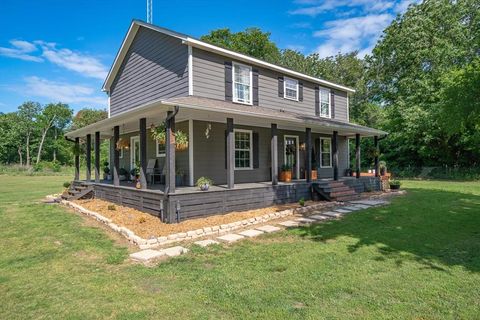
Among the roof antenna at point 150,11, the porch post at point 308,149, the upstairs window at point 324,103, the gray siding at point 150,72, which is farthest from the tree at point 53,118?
the porch post at point 308,149

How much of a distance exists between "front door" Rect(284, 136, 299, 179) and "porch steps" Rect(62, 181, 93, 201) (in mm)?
8678

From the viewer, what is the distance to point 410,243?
5.89 metres

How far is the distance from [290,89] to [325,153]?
4.12 m

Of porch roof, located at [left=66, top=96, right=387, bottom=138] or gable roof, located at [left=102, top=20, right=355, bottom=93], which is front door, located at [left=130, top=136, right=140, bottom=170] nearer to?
porch roof, located at [left=66, top=96, right=387, bottom=138]

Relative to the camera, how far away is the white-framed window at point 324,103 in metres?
15.9

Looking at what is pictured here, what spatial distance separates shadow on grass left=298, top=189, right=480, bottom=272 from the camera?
5043 mm

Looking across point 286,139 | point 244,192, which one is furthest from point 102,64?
point 244,192

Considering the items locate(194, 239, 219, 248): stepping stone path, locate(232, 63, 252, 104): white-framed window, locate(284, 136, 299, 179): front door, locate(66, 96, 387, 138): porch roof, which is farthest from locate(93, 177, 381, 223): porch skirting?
locate(232, 63, 252, 104): white-framed window

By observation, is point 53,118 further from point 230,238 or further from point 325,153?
point 230,238

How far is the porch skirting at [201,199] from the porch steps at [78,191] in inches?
27.6

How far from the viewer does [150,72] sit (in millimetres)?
12547

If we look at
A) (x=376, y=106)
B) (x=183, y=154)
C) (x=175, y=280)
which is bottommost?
(x=175, y=280)

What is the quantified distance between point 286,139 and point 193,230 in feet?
26.6

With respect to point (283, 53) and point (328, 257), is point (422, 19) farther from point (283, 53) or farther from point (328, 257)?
point (328, 257)
